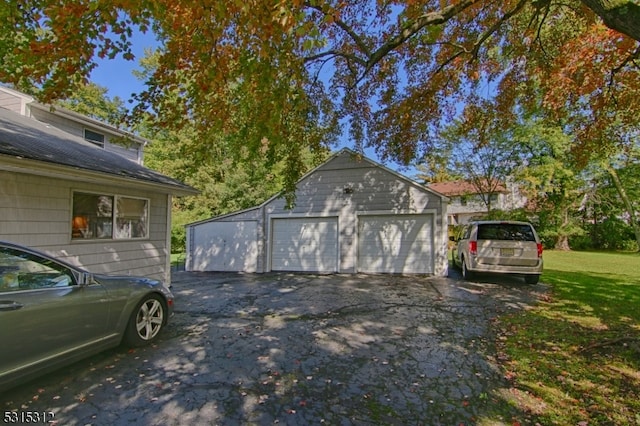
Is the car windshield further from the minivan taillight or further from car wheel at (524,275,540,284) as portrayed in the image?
car wheel at (524,275,540,284)

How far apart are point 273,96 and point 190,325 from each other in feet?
12.3

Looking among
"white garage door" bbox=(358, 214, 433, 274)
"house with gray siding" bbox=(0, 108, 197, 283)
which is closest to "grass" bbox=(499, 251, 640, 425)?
"white garage door" bbox=(358, 214, 433, 274)

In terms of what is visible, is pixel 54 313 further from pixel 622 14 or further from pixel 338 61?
pixel 338 61

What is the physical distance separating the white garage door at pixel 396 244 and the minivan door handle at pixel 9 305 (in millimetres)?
9641

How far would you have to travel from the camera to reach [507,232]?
28.1ft

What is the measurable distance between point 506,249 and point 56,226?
975 centimetres

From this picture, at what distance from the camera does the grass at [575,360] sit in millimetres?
2688

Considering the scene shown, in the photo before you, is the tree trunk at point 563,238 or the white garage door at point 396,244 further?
the tree trunk at point 563,238

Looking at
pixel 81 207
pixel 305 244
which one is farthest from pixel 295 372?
pixel 305 244

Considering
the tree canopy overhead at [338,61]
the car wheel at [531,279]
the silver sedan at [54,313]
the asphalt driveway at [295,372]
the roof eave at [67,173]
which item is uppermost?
the tree canopy overhead at [338,61]

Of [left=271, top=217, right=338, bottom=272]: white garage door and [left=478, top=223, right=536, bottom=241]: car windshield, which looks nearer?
[left=478, top=223, right=536, bottom=241]: car windshield

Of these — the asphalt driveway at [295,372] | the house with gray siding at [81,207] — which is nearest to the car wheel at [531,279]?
the asphalt driveway at [295,372]

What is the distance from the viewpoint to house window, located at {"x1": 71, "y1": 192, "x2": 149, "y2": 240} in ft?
19.8

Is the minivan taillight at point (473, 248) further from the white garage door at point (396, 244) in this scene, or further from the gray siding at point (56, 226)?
the gray siding at point (56, 226)
